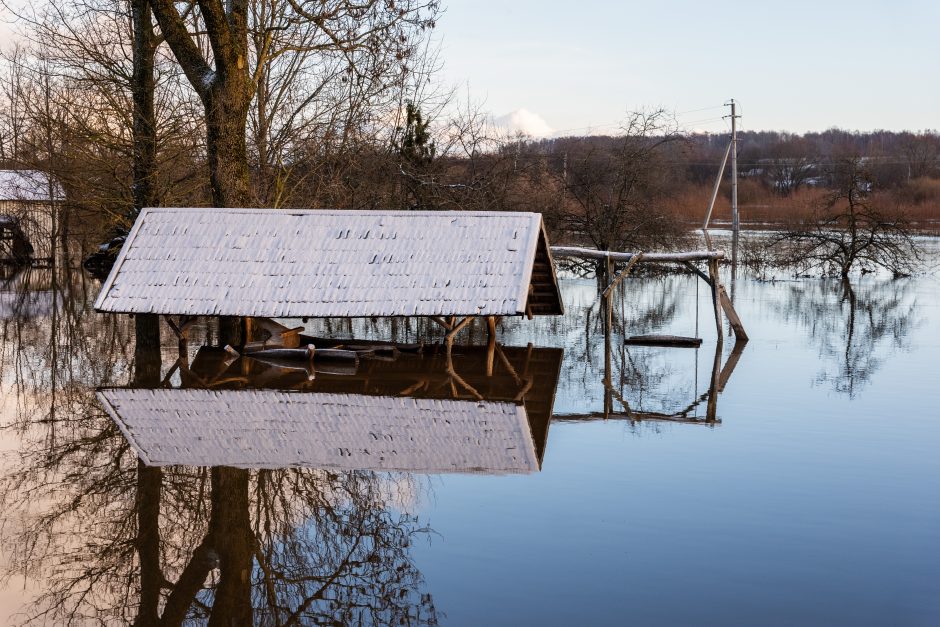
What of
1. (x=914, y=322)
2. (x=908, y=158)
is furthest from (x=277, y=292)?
(x=908, y=158)

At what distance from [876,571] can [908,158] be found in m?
81.9

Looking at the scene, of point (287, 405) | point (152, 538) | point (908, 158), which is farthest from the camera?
point (908, 158)

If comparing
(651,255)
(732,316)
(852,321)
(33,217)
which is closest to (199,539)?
(651,255)

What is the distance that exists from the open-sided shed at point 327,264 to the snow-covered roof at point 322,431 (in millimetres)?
2038

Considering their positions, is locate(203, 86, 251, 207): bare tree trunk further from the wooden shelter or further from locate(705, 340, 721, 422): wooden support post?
locate(705, 340, 721, 422): wooden support post

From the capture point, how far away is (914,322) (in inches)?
827

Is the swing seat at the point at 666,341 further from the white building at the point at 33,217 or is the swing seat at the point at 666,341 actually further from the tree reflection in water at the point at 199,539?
the white building at the point at 33,217

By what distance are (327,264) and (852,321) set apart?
1175 centimetres

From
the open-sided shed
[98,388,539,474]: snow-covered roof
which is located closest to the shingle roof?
the open-sided shed

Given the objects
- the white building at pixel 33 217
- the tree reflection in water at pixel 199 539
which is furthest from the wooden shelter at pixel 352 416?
the white building at pixel 33 217

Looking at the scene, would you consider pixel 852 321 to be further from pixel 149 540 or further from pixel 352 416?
pixel 149 540

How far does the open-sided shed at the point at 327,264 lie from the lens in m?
14.0

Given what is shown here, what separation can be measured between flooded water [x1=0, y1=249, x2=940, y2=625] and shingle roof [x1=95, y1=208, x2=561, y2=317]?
944 mm

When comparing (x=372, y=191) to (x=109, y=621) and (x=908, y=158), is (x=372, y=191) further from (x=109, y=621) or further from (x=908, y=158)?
(x=908, y=158)
